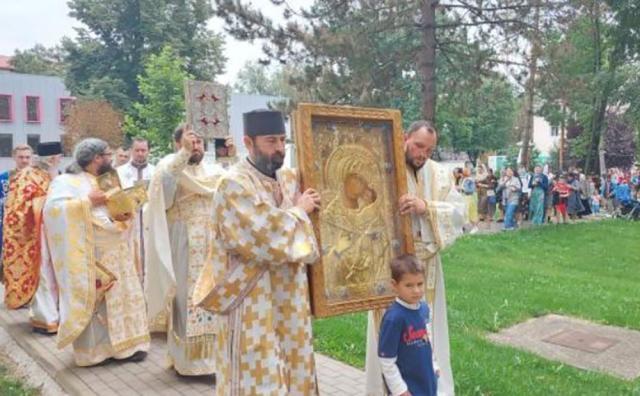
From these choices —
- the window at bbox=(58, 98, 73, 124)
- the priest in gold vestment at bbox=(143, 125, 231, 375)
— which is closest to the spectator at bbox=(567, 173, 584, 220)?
the priest in gold vestment at bbox=(143, 125, 231, 375)

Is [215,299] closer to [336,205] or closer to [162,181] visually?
[336,205]

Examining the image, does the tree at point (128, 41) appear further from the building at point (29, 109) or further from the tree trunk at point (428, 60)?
the tree trunk at point (428, 60)

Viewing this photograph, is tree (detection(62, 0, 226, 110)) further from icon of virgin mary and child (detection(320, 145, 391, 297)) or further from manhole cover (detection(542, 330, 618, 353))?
icon of virgin mary and child (detection(320, 145, 391, 297))

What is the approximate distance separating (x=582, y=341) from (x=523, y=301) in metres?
1.53

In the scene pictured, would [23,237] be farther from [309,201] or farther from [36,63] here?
[36,63]

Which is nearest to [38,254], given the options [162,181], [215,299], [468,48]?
[162,181]

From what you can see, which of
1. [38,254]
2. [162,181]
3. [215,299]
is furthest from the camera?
[38,254]

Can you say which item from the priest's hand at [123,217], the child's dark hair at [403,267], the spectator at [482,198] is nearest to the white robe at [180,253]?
the priest's hand at [123,217]

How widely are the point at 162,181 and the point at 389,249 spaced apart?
2.33m

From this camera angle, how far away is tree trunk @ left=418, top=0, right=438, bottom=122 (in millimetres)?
14656

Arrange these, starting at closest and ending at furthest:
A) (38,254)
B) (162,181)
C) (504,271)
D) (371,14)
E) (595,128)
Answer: (162,181) → (38,254) → (504,271) → (371,14) → (595,128)

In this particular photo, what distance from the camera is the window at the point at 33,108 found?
4412cm

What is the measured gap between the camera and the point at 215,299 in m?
3.17

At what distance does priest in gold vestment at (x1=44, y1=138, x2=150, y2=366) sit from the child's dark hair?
312 centimetres
